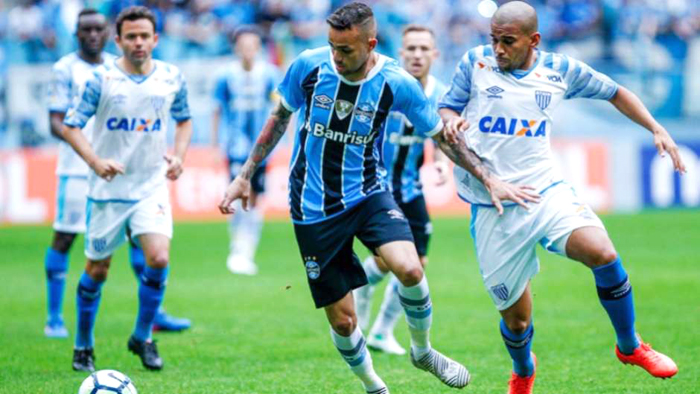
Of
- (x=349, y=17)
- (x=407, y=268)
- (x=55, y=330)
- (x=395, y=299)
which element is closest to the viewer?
(x=349, y=17)

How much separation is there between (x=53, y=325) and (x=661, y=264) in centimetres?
815

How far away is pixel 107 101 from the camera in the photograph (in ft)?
28.3

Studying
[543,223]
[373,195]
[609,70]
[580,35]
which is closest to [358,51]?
[373,195]

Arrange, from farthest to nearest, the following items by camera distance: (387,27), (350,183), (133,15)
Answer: (387,27) < (133,15) < (350,183)

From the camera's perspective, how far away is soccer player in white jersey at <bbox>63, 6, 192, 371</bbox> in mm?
8555

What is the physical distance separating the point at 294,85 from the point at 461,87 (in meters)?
1.10

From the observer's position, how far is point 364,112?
6.87 meters

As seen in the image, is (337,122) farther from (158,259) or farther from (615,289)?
(158,259)

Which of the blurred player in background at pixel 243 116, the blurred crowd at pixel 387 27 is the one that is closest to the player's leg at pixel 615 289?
the blurred player in background at pixel 243 116

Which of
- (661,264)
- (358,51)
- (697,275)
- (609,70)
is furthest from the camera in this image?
(609,70)

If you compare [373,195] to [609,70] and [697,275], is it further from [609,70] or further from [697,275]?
[609,70]

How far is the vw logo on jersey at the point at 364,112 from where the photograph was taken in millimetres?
6855

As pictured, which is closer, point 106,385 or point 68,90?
point 106,385

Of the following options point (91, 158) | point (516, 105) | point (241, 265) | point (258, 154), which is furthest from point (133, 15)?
point (241, 265)
